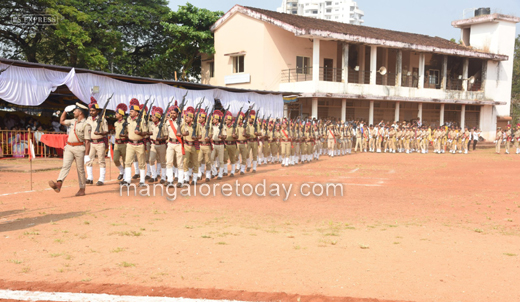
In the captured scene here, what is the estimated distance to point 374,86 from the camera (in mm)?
31422

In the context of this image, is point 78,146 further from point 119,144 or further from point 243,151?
point 243,151

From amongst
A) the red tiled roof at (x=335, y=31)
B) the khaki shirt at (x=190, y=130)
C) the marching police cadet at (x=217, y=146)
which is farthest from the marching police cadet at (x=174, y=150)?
the red tiled roof at (x=335, y=31)

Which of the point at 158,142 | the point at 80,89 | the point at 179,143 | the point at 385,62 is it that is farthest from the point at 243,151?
the point at 385,62

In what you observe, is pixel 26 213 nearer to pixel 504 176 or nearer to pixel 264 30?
pixel 504 176

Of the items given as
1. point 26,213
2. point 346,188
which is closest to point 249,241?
point 26,213

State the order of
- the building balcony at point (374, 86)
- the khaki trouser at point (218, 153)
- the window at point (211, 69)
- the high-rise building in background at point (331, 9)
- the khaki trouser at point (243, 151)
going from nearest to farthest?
the khaki trouser at point (218, 153), the khaki trouser at point (243, 151), the building balcony at point (374, 86), the window at point (211, 69), the high-rise building in background at point (331, 9)

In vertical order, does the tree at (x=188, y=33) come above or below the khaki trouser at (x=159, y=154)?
above

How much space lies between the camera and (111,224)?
755 centimetres

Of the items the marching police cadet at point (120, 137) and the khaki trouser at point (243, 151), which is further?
the khaki trouser at point (243, 151)

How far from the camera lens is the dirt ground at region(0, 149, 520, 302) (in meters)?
4.87

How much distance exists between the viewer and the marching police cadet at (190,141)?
11805 millimetres

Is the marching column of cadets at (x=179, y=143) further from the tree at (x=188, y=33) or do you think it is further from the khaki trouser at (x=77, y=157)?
the tree at (x=188, y=33)

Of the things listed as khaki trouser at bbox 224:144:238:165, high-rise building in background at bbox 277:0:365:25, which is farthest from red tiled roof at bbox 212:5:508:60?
high-rise building in background at bbox 277:0:365:25

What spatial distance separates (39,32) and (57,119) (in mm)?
8332
